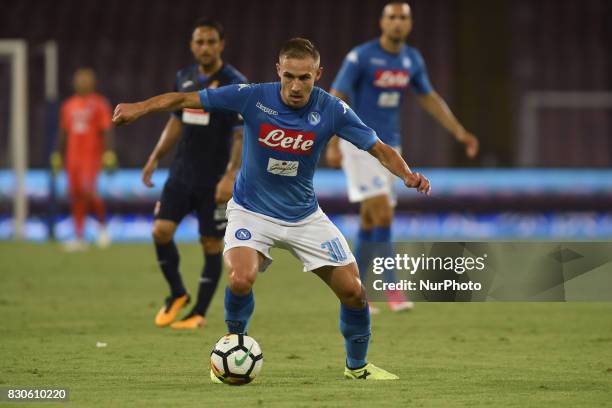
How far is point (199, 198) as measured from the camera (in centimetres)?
826

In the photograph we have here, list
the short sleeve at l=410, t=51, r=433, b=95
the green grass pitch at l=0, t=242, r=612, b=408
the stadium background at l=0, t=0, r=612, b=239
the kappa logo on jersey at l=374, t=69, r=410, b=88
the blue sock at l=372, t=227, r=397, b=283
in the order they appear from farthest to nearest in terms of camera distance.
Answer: the stadium background at l=0, t=0, r=612, b=239, the short sleeve at l=410, t=51, r=433, b=95, the kappa logo on jersey at l=374, t=69, r=410, b=88, the blue sock at l=372, t=227, r=397, b=283, the green grass pitch at l=0, t=242, r=612, b=408

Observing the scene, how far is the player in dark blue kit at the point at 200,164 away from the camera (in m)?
8.11

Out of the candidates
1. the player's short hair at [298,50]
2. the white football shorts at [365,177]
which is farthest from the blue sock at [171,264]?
the player's short hair at [298,50]

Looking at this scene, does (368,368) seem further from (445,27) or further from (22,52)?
(445,27)

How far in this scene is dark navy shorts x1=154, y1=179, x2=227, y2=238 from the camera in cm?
820

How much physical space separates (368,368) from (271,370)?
0.58 m

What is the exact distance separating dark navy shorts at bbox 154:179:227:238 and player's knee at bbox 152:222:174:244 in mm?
51

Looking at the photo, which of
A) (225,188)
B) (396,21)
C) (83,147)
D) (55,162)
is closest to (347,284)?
(225,188)

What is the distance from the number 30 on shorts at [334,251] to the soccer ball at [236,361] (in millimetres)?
564

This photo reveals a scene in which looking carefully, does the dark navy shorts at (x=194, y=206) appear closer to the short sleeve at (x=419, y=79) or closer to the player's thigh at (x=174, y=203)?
the player's thigh at (x=174, y=203)

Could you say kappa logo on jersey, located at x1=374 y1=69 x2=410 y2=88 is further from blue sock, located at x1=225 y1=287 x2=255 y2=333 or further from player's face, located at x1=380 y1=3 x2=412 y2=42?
blue sock, located at x1=225 y1=287 x2=255 y2=333

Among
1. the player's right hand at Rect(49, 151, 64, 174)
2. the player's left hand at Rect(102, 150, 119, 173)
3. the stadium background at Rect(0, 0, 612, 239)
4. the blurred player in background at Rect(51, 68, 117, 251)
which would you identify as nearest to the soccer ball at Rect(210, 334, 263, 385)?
the blurred player in background at Rect(51, 68, 117, 251)

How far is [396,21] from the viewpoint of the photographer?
9.24 m

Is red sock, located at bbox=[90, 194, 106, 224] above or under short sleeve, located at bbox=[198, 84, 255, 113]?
under
